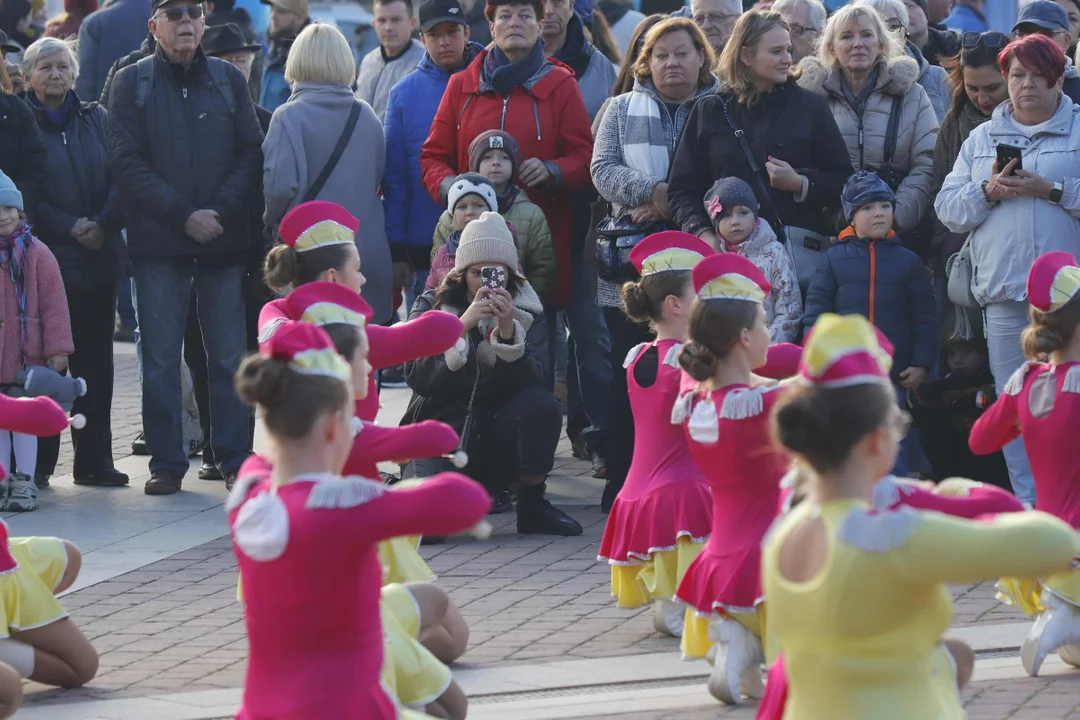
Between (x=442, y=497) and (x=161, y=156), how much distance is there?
5.79 meters

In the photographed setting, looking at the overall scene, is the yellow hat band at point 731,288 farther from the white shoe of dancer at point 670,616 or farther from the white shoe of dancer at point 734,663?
the white shoe of dancer at point 670,616

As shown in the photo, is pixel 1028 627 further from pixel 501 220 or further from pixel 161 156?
pixel 161 156

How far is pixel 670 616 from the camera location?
6.57 metres

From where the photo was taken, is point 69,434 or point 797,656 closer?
point 797,656

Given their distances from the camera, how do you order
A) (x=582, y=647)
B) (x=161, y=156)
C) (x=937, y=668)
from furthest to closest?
(x=161, y=156)
(x=582, y=647)
(x=937, y=668)

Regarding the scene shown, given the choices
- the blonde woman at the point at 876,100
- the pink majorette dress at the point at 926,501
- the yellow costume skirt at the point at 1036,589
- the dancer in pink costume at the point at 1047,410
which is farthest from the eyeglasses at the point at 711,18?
the pink majorette dress at the point at 926,501

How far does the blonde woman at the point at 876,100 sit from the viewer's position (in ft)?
29.1

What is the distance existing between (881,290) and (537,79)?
7.33 feet

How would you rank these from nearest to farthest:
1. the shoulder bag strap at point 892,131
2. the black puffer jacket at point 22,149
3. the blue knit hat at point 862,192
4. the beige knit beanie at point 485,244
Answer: the beige knit beanie at point 485,244, the blue knit hat at point 862,192, the shoulder bag strap at point 892,131, the black puffer jacket at point 22,149

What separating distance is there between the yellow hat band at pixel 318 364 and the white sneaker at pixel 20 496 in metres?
5.39

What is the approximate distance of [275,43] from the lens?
12.5m

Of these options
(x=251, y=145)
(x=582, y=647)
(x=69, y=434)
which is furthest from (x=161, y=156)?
(x=582, y=647)

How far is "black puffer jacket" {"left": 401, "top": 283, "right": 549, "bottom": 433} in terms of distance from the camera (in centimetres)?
838

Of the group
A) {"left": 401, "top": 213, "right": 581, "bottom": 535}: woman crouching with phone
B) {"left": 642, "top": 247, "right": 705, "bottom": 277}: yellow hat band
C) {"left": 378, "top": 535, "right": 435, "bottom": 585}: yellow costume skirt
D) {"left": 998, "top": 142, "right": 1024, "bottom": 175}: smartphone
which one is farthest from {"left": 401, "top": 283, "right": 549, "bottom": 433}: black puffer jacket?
{"left": 378, "top": 535, "right": 435, "bottom": 585}: yellow costume skirt
